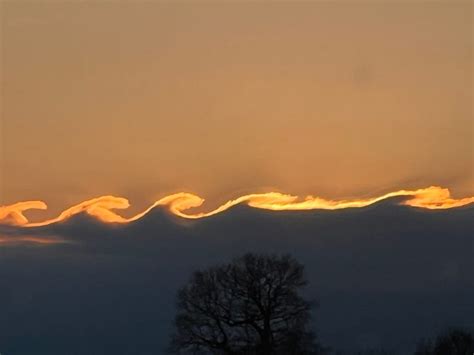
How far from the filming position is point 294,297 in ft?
370

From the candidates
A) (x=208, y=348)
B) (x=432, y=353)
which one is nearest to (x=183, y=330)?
(x=208, y=348)

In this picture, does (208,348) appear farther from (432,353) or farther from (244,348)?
(432,353)

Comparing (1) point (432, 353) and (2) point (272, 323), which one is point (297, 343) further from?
(1) point (432, 353)

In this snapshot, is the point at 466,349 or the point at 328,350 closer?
the point at 328,350

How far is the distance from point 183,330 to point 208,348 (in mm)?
2097

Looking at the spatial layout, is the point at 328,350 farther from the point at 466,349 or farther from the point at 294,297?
the point at 466,349

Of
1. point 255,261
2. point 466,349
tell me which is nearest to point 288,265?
point 255,261

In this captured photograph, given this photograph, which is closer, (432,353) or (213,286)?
(213,286)

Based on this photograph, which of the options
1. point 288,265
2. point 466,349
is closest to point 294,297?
point 288,265

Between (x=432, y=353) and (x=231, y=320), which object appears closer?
(x=231, y=320)

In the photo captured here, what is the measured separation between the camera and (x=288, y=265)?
113625 mm

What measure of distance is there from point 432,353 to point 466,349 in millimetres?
2793

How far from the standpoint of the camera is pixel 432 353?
422 ft

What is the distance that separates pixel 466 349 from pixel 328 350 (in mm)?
19233
